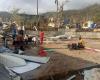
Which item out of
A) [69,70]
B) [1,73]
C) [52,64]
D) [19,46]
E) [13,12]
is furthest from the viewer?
[13,12]

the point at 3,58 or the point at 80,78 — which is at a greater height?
the point at 3,58

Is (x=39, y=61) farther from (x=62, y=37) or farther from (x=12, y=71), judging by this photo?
(x=62, y=37)

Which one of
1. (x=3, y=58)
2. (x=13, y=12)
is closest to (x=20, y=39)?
(x=3, y=58)

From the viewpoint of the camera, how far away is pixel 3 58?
31.2ft

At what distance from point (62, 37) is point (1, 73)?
1981 cm

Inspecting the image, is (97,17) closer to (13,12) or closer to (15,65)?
(13,12)

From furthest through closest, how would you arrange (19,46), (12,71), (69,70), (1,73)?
(19,46), (69,70), (12,71), (1,73)

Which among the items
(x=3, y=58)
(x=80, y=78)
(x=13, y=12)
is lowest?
(x=80, y=78)

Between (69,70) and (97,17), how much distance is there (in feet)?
139

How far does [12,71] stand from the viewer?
8742mm

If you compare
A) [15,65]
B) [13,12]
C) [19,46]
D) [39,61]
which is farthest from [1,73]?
[13,12]

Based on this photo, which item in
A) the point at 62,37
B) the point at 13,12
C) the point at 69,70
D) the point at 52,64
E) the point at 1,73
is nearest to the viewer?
the point at 1,73

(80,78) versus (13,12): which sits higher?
(13,12)

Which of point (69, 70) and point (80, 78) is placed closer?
point (80, 78)
